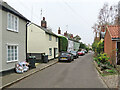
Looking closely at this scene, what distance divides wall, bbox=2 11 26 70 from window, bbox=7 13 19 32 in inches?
14.8

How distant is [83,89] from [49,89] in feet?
5.36

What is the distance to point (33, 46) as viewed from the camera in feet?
64.4

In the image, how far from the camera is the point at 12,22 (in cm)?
1033

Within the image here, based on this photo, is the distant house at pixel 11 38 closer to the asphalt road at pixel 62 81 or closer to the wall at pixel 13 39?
the wall at pixel 13 39

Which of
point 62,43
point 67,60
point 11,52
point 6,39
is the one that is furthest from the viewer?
point 62,43

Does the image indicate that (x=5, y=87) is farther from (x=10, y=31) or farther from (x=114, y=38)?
(x=114, y=38)

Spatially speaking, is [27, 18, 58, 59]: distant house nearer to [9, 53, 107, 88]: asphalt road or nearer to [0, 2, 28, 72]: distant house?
[0, 2, 28, 72]: distant house

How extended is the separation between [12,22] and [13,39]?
1.41 meters

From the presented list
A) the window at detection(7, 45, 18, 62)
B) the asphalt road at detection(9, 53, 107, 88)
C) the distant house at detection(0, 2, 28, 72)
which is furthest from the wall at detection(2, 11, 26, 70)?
the asphalt road at detection(9, 53, 107, 88)

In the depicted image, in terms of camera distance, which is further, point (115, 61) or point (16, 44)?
point (115, 61)

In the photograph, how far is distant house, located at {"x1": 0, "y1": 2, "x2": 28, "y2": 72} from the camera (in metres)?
8.95

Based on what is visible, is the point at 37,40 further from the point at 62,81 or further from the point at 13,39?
the point at 62,81

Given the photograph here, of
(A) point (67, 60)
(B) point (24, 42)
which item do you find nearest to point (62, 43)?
(A) point (67, 60)

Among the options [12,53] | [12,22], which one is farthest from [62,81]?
[12,22]
